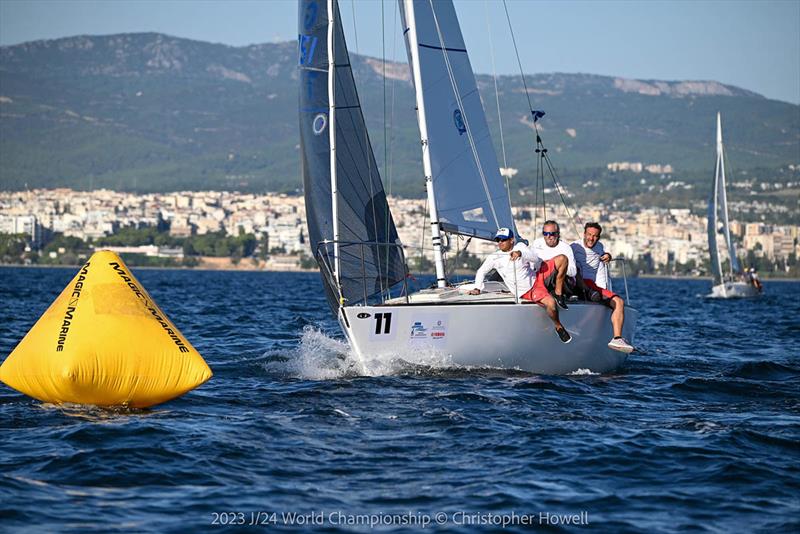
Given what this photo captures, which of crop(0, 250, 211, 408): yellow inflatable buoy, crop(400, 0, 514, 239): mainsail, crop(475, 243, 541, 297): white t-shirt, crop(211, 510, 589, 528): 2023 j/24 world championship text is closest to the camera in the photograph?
crop(211, 510, 589, 528): 2023 j/24 world championship text

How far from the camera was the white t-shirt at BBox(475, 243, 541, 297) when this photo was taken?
12.3 meters

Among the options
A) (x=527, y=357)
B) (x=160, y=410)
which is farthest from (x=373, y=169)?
(x=160, y=410)

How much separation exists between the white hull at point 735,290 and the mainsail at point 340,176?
119ft

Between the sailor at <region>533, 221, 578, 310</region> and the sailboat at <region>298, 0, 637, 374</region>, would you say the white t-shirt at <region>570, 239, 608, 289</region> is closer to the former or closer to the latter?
the sailboat at <region>298, 0, 637, 374</region>

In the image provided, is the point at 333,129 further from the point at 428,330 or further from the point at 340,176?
the point at 428,330

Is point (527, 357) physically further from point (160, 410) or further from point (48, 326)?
point (48, 326)

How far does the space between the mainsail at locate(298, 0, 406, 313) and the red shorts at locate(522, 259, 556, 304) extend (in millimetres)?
2156

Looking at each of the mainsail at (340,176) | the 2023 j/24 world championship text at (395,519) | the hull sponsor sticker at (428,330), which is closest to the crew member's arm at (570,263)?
the hull sponsor sticker at (428,330)

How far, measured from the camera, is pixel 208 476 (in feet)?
24.9

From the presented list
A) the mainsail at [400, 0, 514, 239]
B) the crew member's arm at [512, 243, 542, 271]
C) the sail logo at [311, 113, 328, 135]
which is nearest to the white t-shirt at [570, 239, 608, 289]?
the crew member's arm at [512, 243, 542, 271]

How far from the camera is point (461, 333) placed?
1233 centimetres

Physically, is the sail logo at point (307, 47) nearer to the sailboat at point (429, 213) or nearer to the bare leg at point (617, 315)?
the sailboat at point (429, 213)

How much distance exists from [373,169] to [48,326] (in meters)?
5.99

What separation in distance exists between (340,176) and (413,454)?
21.1ft
